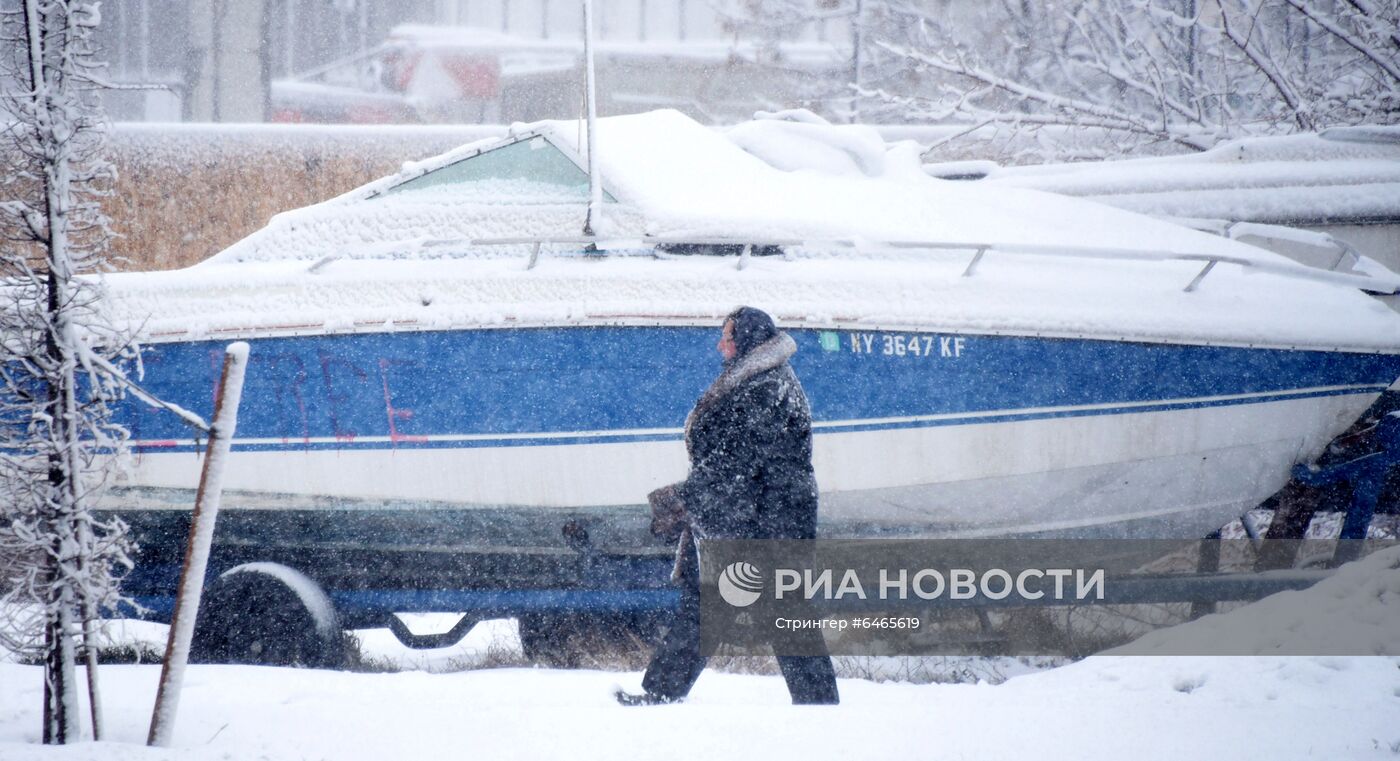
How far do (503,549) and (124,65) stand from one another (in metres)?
17.6

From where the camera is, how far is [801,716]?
277cm

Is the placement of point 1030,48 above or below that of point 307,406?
above

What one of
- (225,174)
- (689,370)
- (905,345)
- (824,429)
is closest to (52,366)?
(689,370)

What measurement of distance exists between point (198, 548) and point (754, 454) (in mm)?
1465

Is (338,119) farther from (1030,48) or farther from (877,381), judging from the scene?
(877,381)

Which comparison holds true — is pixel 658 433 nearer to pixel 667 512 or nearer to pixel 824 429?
pixel 667 512

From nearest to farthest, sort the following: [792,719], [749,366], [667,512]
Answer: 1. [792,719]
2. [749,366]
3. [667,512]

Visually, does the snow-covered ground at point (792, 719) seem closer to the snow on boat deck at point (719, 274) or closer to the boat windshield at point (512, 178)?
the snow on boat deck at point (719, 274)

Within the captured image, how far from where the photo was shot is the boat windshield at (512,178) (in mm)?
3828

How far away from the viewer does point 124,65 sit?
17828mm

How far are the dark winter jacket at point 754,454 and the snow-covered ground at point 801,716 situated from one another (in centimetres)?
53

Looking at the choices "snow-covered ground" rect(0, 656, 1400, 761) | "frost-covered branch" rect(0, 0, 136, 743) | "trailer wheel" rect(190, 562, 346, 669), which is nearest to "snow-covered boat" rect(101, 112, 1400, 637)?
"trailer wheel" rect(190, 562, 346, 669)

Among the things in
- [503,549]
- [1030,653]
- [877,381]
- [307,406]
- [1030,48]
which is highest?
[1030,48]

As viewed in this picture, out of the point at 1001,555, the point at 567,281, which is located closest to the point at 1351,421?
the point at 1001,555
